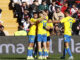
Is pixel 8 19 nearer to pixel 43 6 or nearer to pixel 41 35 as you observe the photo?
pixel 43 6

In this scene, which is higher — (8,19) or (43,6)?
(43,6)

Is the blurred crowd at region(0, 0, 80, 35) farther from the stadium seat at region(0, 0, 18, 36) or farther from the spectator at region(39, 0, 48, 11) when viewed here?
the stadium seat at region(0, 0, 18, 36)

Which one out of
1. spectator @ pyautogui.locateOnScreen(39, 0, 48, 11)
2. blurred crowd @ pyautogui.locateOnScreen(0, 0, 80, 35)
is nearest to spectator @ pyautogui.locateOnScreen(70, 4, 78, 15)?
blurred crowd @ pyautogui.locateOnScreen(0, 0, 80, 35)

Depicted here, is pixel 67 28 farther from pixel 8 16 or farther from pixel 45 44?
pixel 8 16

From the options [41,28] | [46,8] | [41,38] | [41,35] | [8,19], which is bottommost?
Answer: [8,19]

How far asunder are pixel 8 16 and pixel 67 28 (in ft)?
23.8

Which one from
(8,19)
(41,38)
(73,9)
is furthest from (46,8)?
(41,38)

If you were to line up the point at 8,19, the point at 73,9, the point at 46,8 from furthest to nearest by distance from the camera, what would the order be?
the point at 8,19 → the point at 73,9 → the point at 46,8

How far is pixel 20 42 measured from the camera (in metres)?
21.0

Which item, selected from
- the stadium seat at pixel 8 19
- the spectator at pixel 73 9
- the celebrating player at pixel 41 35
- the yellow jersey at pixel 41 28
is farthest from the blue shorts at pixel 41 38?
the stadium seat at pixel 8 19

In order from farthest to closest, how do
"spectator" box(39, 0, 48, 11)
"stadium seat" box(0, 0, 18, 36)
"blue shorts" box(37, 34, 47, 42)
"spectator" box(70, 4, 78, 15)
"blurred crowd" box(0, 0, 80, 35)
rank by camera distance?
"stadium seat" box(0, 0, 18, 36)
"spectator" box(70, 4, 78, 15)
"blurred crowd" box(0, 0, 80, 35)
"spectator" box(39, 0, 48, 11)
"blue shorts" box(37, 34, 47, 42)

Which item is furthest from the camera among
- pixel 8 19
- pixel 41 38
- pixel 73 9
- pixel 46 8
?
pixel 8 19

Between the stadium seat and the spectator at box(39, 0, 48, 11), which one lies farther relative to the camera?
the stadium seat

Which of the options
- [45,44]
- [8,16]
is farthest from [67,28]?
[8,16]
